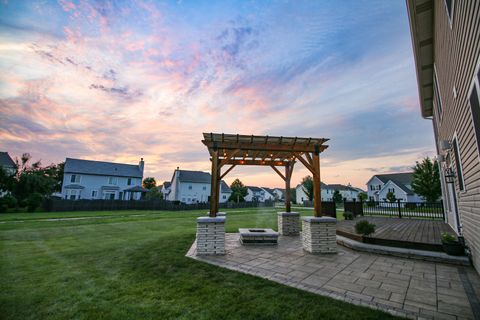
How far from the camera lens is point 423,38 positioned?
20.7 feet

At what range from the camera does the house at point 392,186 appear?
126ft

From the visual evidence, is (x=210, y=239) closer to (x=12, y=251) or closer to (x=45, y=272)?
(x=45, y=272)

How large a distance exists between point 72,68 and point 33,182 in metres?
26.6

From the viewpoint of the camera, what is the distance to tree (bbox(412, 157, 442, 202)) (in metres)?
25.3

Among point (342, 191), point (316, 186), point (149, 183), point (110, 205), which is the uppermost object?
point (149, 183)

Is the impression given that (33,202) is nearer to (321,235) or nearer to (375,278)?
(321,235)

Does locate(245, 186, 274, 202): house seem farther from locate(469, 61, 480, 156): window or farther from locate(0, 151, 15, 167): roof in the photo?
locate(469, 61, 480, 156): window

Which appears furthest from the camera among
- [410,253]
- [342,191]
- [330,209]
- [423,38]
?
[342,191]

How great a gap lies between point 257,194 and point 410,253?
2559 inches

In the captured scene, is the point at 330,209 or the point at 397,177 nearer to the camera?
the point at 330,209

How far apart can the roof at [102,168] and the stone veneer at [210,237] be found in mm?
37566

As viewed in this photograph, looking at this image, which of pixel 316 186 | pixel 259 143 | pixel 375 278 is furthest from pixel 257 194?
pixel 375 278

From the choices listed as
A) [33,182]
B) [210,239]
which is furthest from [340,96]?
[33,182]

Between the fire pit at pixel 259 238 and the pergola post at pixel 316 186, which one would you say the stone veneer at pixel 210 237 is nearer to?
the fire pit at pixel 259 238
